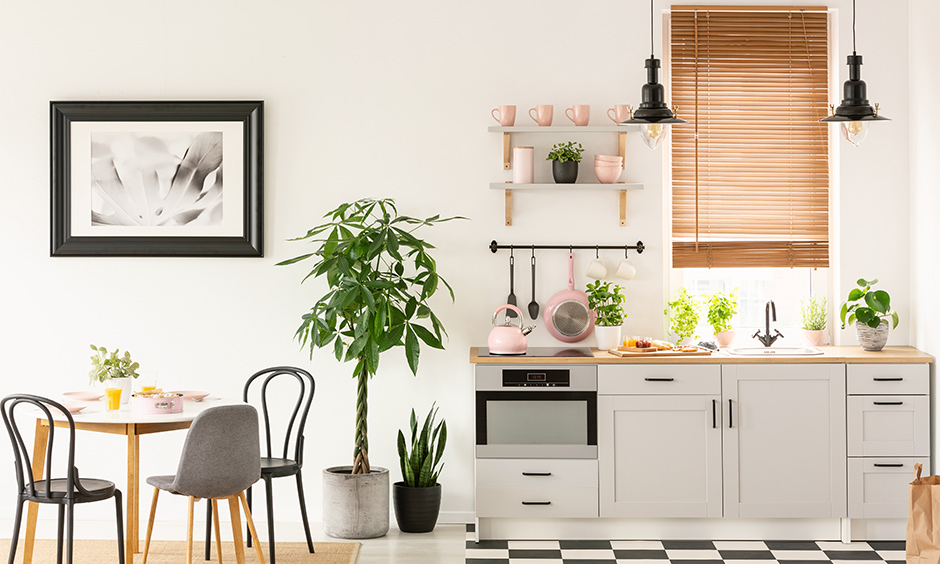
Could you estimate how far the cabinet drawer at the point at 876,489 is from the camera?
4.09 meters

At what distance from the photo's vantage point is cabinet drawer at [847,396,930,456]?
408cm

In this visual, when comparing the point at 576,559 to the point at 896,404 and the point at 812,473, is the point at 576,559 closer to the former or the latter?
the point at 812,473

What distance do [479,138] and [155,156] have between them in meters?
1.66

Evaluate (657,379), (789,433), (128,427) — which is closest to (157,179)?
(128,427)

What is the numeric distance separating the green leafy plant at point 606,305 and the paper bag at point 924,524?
5.87 ft

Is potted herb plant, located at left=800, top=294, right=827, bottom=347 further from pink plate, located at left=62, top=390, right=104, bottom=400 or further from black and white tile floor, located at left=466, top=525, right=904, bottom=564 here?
pink plate, located at left=62, top=390, right=104, bottom=400

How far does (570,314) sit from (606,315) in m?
0.18

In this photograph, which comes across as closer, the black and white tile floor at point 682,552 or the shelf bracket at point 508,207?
the black and white tile floor at point 682,552

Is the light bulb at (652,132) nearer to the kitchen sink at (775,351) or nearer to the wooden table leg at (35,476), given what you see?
the kitchen sink at (775,351)

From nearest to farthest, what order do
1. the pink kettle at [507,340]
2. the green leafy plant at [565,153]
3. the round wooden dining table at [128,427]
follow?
the round wooden dining table at [128,427], the pink kettle at [507,340], the green leafy plant at [565,153]

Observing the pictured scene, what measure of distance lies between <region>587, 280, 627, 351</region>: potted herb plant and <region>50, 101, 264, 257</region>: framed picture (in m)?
1.73

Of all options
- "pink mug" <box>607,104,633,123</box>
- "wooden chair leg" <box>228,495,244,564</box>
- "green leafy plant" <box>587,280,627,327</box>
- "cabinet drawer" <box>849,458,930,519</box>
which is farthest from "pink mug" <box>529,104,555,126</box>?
"wooden chair leg" <box>228,495,244,564</box>

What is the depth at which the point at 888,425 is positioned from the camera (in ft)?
13.4

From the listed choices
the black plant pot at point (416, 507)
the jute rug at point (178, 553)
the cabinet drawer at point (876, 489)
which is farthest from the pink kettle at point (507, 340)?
the cabinet drawer at point (876, 489)
